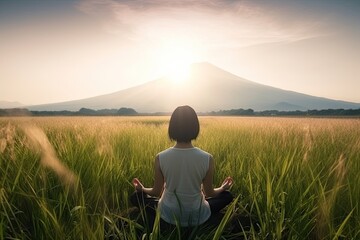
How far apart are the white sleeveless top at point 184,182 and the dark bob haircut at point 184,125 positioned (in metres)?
0.10

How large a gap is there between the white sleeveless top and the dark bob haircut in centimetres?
10

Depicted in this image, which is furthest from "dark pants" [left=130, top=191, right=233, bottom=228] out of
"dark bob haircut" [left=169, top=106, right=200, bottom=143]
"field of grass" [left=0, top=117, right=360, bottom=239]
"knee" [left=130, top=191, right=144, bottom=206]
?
"dark bob haircut" [left=169, top=106, right=200, bottom=143]

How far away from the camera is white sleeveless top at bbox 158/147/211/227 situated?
2412 millimetres

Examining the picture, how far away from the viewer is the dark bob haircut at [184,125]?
244 centimetres

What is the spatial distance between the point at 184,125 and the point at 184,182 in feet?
1.42

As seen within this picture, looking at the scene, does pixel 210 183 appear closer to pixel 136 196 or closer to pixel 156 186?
pixel 156 186

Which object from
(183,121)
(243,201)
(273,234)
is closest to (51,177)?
(183,121)

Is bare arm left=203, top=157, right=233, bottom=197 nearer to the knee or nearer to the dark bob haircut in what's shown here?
the dark bob haircut

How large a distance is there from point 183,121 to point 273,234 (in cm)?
100

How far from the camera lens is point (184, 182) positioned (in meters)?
2.43

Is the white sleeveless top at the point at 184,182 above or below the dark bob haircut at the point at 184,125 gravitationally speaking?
below

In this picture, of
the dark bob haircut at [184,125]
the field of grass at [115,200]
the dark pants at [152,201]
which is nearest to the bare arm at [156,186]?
the dark pants at [152,201]

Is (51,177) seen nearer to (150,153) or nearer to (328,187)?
(150,153)

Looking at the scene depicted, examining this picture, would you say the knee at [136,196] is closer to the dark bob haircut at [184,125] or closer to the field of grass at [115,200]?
the field of grass at [115,200]
